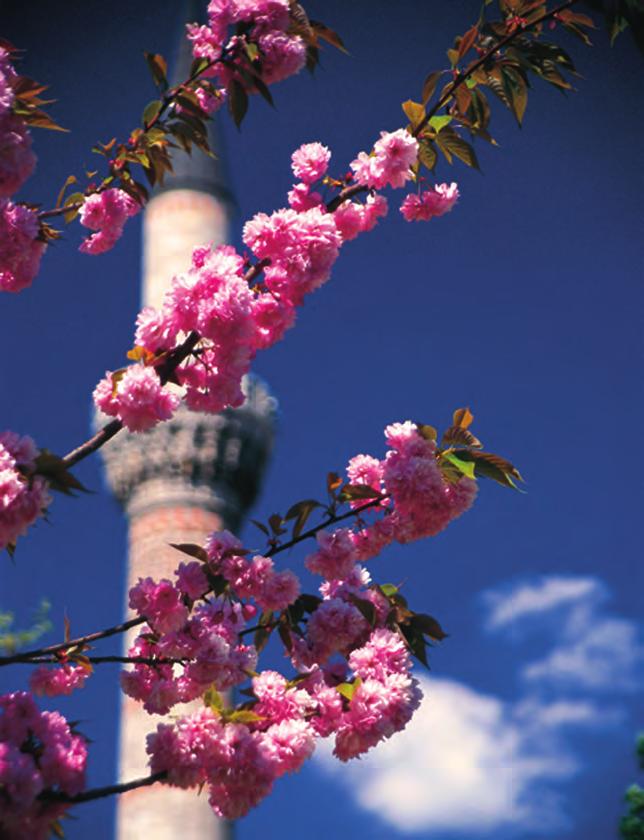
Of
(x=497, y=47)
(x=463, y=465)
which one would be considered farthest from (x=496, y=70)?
(x=463, y=465)

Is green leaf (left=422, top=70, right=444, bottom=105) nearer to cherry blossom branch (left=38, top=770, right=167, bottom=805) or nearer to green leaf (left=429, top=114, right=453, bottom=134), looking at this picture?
green leaf (left=429, top=114, right=453, bottom=134)

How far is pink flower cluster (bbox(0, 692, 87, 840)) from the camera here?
2342 mm

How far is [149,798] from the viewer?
36.9 ft

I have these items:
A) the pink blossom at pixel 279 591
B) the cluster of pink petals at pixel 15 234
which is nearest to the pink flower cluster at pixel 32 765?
the pink blossom at pixel 279 591

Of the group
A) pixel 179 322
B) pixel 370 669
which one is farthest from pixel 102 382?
pixel 370 669

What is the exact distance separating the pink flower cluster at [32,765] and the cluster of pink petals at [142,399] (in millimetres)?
649

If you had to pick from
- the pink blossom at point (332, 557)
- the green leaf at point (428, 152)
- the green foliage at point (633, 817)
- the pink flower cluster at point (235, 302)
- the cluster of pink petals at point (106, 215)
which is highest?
the green foliage at point (633, 817)

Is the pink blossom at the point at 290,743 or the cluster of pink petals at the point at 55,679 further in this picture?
the cluster of pink petals at the point at 55,679

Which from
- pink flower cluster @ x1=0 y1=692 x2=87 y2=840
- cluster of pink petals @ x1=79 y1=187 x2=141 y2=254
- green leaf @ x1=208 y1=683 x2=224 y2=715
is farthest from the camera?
cluster of pink petals @ x1=79 y1=187 x2=141 y2=254

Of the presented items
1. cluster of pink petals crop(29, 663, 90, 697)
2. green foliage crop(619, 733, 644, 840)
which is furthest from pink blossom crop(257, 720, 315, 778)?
green foliage crop(619, 733, 644, 840)

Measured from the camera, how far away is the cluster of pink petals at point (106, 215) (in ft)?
12.2

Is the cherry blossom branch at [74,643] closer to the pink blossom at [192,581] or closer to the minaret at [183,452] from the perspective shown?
the pink blossom at [192,581]

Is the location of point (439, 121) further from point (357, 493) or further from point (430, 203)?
point (357, 493)

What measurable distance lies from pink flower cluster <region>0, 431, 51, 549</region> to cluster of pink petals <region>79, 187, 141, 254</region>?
1435mm
